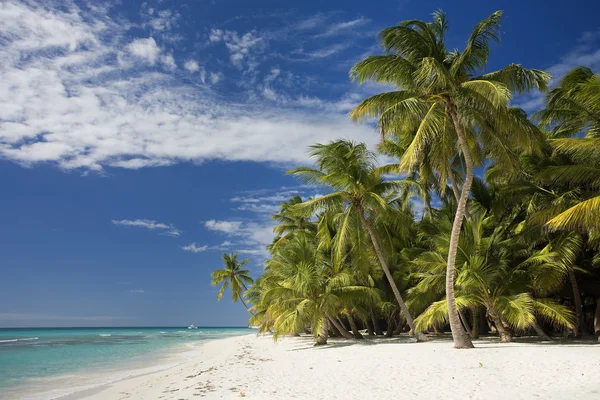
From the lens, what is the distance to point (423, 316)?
13422mm

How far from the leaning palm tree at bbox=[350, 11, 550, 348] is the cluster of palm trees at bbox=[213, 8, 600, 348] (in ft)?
0.12

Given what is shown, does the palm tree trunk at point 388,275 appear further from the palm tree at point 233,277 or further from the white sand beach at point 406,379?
the palm tree at point 233,277

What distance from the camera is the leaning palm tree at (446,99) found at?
11250 millimetres

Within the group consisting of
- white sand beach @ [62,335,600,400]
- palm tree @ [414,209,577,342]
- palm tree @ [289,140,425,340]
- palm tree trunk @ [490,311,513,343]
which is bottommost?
white sand beach @ [62,335,600,400]

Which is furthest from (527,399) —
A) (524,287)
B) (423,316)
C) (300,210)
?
(300,210)

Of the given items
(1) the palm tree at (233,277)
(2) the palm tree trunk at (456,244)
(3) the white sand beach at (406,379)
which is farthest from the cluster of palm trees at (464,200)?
(1) the palm tree at (233,277)

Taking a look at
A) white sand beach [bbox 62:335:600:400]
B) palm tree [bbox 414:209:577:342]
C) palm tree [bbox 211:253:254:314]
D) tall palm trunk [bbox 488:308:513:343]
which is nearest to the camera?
white sand beach [bbox 62:335:600:400]

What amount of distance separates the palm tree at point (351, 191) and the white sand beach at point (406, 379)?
17.4 feet

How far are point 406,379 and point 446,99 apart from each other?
7.45 m

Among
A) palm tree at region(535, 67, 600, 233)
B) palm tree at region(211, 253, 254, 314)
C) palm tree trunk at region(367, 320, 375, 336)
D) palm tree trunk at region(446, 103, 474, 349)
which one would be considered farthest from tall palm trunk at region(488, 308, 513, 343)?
palm tree at region(211, 253, 254, 314)

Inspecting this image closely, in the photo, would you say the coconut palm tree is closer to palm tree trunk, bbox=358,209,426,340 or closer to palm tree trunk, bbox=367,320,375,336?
palm tree trunk, bbox=358,209,426,340

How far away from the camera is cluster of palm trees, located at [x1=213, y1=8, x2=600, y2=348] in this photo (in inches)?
452

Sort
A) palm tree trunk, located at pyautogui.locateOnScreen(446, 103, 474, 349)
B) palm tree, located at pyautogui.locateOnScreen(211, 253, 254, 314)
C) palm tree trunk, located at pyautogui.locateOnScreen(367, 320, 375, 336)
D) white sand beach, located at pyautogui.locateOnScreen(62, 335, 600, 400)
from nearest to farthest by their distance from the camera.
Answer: white sand beach, located at pyautogui.locateOnScreen(62, 335, 600, 400) → palm tree trunk, located at pyautogui.locateOnScreen(446, 103, 474, 349) → palm tree trunk, located at pyautogui.locateOnScreen(367, 320, 375, 336) → palm tree, located at pyautogui.locateOnScreen(211, 253, 254, 314)

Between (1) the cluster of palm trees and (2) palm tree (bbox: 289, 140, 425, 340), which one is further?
(2) palm tree (bbox: 289, 140, 425, 340)
